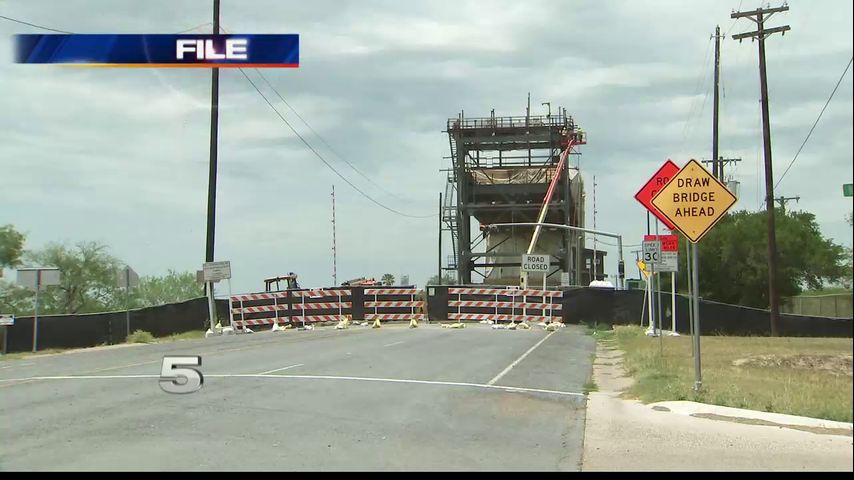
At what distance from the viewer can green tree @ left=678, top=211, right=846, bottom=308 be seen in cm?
3916

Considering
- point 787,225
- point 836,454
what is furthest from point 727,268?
point 836,454

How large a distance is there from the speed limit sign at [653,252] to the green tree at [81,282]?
16.4 metres

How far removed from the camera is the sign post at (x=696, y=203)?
39.5 ft

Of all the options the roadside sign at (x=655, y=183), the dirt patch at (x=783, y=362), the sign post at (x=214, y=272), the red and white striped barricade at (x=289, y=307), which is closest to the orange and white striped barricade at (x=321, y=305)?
the red and white striped barricade at (x=289, y=307)

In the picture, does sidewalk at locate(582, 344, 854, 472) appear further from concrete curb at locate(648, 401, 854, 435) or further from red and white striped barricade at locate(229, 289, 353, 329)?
red and white striped barricade at locate(229, 289, 353, 329)

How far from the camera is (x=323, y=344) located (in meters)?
23.6

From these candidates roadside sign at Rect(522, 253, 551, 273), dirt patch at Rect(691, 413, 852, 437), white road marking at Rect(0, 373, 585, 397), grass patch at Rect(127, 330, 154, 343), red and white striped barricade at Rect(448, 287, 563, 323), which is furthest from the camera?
roadside sign at Rect(522, 253, 551, 273)

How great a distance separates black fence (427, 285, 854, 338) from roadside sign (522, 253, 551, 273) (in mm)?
2510

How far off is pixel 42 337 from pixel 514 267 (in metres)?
44.1

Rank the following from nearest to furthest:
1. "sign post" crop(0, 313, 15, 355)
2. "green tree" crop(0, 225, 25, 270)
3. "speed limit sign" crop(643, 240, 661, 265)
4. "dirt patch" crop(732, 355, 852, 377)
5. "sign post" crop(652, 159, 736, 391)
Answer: "dirt patch" crop(732, 355, 852, 377)
"sign post" crop(652, 159, 736, 391)
"green tree" crop(0, 225, 25, 270)
"speed limit sign" crop(643, 240, 661, 265)
"sign post" crop(0, 313, 15, 355)

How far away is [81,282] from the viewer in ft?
97.5

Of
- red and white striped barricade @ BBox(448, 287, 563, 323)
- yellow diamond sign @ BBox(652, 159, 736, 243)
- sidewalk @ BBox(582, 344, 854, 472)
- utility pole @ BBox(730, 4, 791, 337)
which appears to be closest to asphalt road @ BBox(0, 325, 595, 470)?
sidewalk @ BBox(582, 344, 854, 472)

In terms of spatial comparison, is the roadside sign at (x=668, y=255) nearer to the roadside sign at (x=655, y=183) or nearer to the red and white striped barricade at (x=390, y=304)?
the roadside sign at (x=655, y=183)
